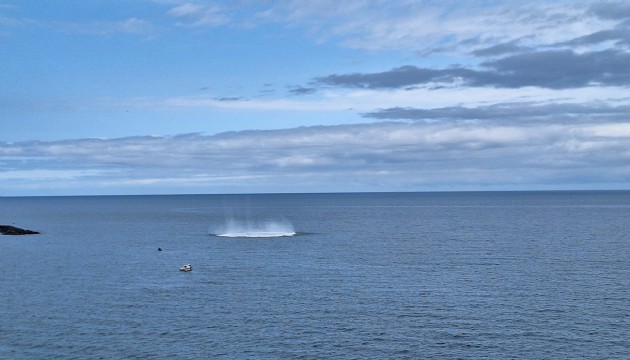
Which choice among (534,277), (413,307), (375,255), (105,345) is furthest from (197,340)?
(375,255)

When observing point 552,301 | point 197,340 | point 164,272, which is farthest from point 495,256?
point 197,340

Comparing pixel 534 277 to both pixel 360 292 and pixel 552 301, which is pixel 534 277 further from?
pixel 360 292

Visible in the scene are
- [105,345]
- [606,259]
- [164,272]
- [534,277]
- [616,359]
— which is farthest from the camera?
[606,259]

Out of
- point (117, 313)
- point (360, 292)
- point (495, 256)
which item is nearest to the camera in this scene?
point (117, 313)

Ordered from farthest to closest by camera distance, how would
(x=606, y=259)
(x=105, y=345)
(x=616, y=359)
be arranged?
1. (x=606, y=259)
2. (x=105, y=345)
3. (x=616, y=359)

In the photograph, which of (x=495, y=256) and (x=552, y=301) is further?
(x=495, y=256)

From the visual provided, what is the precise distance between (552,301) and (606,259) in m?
45.4

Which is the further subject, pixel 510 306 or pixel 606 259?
pixel 606 259

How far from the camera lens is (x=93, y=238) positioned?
18862 cm

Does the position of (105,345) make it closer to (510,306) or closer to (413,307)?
(413,307)

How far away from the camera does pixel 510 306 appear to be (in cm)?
8044

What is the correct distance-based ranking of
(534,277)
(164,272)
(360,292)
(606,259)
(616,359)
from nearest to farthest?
(616,359) < (360,292) < (534,277) < (164,272) < (606,259)

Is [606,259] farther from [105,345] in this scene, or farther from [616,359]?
[105,345]

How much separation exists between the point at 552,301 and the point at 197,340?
1866 inches
